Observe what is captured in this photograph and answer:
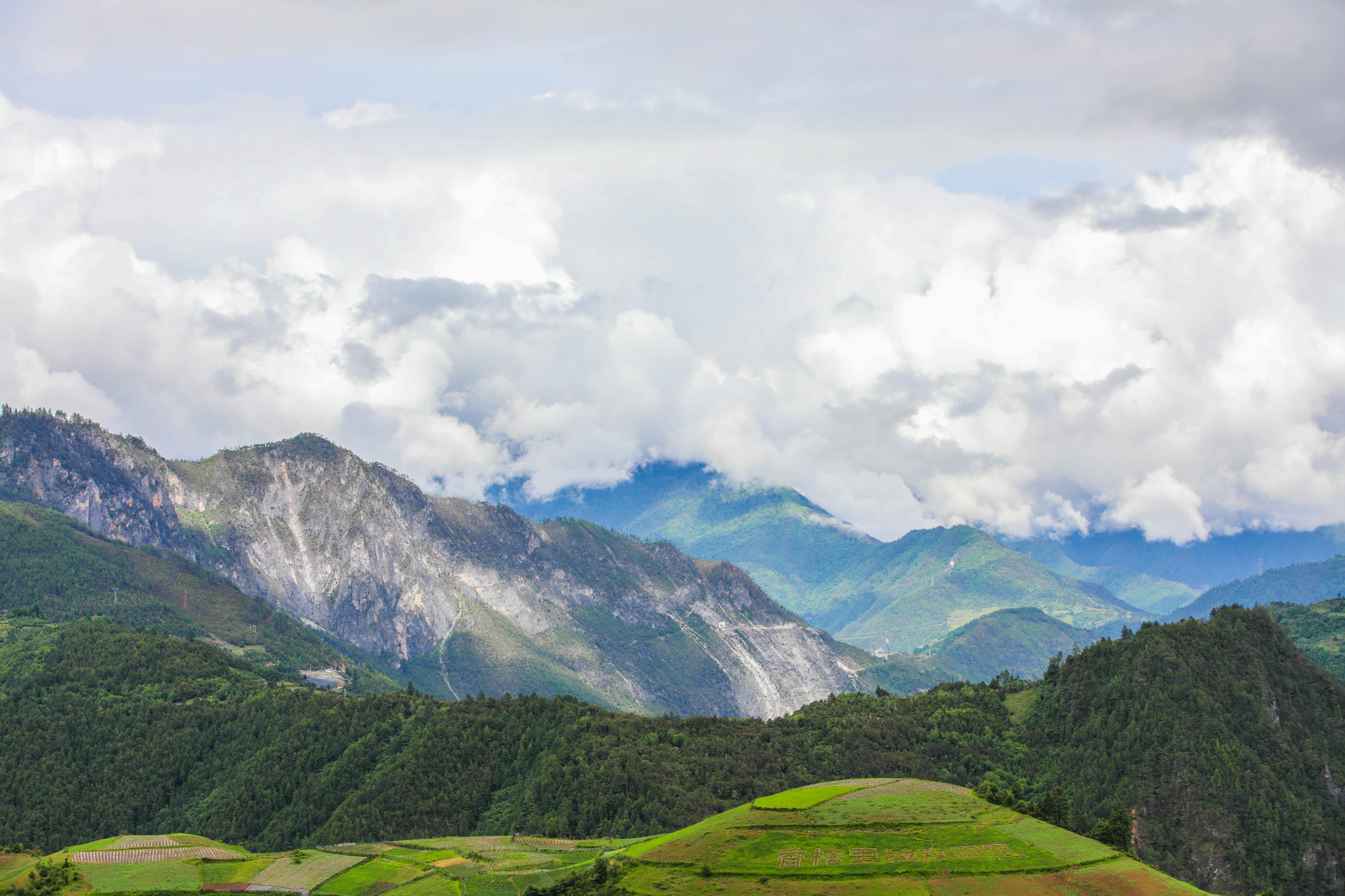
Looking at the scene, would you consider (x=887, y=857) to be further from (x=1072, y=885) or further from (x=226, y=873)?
(x=226, y=873)

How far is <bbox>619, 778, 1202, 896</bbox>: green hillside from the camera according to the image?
498 ft

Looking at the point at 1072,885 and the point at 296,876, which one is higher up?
the point at 1072,885

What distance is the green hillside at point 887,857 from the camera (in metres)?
152

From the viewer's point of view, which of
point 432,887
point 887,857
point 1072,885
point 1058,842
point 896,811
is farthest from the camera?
point 896,811

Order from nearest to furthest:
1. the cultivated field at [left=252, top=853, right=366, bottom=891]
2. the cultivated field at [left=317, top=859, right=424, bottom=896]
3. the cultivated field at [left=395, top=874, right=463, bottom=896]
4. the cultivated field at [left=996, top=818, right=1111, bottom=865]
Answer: the cultivated field at [left=996, top=818, right=1111, bottom=865] → the cultivated field at [left=395, top=874, right=463, bottom=896] → the cultivated field at [left=317, top=859, right=424, bottom=896] → the cultivated field at [left=252, top=853, right=366, bottom=891]

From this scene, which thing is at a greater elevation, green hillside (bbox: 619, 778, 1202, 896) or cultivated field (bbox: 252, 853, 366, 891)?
green hillside (bbox: 619, 778, 1202, 896)

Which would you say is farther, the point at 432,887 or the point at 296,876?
the point at 296,876

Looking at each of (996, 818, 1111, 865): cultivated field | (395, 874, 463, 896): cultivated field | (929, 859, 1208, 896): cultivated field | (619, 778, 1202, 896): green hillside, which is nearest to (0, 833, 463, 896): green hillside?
(395, 874, 463, 896): cultivated field

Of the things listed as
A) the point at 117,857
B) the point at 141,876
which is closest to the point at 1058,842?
the point at 141,876

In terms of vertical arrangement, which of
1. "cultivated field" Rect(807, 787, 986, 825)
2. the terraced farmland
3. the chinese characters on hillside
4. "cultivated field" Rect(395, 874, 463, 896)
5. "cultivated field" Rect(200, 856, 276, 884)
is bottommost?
"cultivated field" Rect(395, 874, 463, 896)

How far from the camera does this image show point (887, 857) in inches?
6358

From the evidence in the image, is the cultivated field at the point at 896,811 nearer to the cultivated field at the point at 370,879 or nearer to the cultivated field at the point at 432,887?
the cultivated field at the point at 432,887

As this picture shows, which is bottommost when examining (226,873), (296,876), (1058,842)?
(296,876)

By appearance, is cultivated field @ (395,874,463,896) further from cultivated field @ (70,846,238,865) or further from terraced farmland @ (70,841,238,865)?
cultivated field @ (70,846,238,865)
